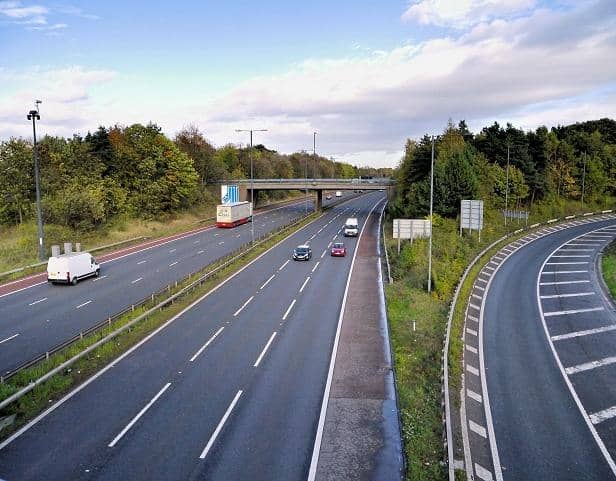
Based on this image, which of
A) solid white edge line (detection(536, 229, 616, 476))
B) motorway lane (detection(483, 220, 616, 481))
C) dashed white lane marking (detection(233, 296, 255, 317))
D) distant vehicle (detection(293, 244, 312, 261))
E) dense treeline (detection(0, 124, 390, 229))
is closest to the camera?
motorway lane (detection(483, 220, 616, 481))

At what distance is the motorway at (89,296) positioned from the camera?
2206cm

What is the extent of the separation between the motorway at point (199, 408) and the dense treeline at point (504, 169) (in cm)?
3209

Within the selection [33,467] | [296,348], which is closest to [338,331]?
[296,348]

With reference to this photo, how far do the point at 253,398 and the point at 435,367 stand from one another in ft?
24.6

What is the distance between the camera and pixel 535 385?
18.4 meters

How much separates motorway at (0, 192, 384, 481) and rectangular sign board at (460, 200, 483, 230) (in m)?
28.4

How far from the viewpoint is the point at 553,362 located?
20844 mm

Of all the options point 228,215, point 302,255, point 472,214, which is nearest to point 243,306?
point 302,255

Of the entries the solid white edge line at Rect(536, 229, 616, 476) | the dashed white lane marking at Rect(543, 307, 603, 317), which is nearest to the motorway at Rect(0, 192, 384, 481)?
the solid white edge line at Rect(536, 229, 616, 476)

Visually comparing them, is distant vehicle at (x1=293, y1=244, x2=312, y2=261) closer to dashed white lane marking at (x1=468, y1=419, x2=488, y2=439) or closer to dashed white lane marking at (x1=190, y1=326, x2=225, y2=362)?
dashed white lane marking at (x1=190, y1=326, x2=225, y2=362)

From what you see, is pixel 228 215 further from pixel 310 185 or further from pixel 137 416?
pixel 137 416

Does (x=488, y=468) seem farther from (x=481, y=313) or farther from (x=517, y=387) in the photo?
(x=481, y=313)

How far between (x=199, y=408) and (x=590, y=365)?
16.4 metres

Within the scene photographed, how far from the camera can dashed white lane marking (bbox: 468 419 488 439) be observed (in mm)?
14621
